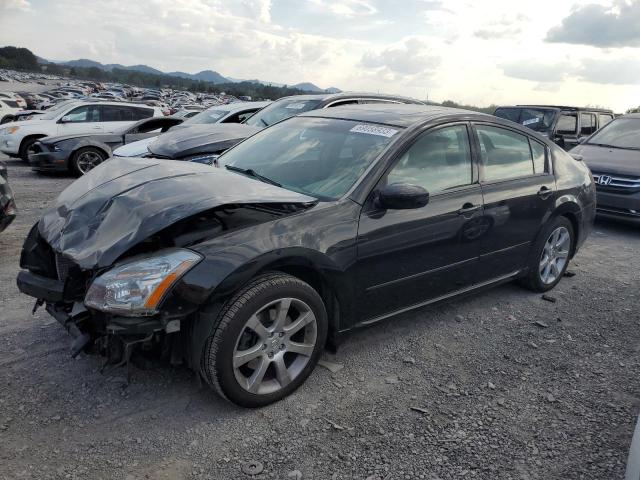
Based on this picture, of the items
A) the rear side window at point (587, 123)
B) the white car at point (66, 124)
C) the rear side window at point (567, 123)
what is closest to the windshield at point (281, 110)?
the white car at point (66, 124)

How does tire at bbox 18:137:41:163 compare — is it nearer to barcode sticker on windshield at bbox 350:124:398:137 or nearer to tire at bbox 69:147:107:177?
tire at bbox 69:147:107:177

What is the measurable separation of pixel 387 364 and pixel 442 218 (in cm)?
107

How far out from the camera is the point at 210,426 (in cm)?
277

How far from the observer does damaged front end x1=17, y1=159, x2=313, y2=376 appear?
→ 256 centimetres

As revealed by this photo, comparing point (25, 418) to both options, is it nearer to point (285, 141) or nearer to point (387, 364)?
point (387, 364)

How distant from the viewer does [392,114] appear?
393cm

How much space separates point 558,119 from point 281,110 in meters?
6.92

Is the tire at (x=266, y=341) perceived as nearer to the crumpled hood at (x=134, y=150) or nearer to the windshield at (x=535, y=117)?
the crumpled hood at (x=134, y=150)

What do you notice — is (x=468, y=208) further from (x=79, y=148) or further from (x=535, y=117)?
(x=535, y=117)

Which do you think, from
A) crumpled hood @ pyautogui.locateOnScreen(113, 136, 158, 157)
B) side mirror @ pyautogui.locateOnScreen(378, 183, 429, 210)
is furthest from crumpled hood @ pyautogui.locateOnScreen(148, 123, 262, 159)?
side mirror @ pyautogui.locateOnScreen(378, 183, 429, 210)

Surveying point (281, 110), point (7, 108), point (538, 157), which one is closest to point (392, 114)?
point (538, 157)

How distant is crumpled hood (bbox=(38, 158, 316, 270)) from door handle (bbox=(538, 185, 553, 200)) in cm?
236

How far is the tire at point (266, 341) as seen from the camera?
2.69 m

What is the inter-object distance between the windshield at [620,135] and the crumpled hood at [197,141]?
5683 mm
